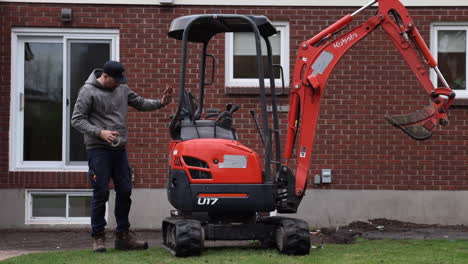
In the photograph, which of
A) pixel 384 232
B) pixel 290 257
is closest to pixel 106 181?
pixel 290 257

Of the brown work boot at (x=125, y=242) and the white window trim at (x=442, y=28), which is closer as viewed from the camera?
the brown work boot at (x=125, y=242)

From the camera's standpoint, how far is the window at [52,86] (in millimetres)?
11719

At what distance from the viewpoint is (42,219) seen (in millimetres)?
11664

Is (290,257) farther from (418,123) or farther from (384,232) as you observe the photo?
(384,232)

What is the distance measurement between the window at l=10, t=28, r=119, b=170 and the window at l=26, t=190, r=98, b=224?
1.24 ft

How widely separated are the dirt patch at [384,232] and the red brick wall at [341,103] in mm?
561

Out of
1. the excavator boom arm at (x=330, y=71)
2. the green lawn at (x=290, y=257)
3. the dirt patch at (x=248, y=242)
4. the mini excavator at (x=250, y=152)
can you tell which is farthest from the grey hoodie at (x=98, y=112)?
the excavator boom arm at (x=330, y=71)

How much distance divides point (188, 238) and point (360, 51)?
488 cm

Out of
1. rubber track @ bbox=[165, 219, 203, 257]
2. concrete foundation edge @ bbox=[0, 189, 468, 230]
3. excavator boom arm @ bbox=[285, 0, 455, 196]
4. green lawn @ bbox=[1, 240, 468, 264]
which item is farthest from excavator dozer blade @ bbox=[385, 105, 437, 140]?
concrete foundation edge @ bbox=[0, 189, 468, 230]

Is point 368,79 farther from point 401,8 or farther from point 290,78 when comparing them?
point 401,8

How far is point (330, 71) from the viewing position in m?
9.07

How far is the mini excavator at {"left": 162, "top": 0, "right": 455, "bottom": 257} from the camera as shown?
27.1 feet

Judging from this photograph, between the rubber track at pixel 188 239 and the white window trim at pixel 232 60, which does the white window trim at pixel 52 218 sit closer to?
the white window trim at pixel 232 60

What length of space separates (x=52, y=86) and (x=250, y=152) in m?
4.44
